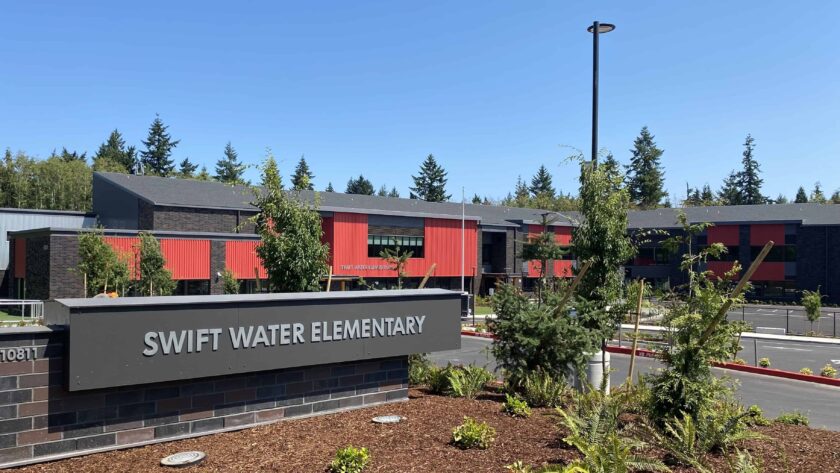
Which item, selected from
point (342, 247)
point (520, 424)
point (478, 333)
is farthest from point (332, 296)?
point (342, 247)

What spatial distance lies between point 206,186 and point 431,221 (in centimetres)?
1719

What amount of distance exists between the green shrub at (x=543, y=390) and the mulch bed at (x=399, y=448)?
69 cm

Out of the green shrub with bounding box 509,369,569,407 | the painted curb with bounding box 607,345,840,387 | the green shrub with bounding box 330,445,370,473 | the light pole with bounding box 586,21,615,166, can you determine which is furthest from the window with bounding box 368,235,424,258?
the green shrub with bounding box 330,445,370,473

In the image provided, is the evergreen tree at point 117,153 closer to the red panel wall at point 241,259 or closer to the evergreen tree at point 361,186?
the evergreen tree at point 361,186

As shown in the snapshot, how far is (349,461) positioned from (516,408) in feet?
11.8

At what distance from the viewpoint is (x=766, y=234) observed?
61500mm

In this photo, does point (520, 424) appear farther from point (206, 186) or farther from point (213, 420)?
point (206, 186)

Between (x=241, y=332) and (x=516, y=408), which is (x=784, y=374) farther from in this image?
(x=241, y=332)

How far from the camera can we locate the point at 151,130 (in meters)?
123

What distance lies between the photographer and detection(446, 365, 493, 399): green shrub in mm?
11133

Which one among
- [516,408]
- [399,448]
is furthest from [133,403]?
[516,408]

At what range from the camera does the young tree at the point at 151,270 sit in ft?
105

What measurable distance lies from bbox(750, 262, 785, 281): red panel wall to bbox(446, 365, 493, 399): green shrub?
190ft

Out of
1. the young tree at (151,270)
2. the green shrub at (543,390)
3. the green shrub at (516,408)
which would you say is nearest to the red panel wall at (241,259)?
the young tree at (151,270)
